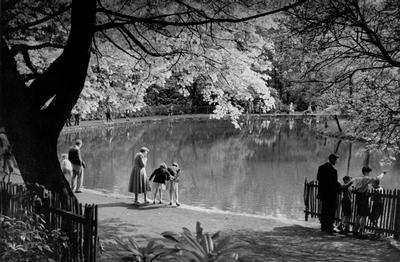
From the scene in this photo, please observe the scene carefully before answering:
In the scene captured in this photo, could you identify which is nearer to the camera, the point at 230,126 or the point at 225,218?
the point at 225,218

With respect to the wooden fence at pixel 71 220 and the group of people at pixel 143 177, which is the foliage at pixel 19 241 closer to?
the wooden fence at pixel 71 220

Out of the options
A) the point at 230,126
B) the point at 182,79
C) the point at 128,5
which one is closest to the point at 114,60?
the point at 182,79

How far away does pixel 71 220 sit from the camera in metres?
5.97

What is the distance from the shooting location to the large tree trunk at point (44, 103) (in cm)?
646

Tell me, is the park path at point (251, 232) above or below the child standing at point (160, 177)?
below

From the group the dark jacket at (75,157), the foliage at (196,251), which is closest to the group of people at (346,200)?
the foliage at (196,251)

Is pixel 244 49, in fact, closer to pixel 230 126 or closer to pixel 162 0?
pixel 162 0

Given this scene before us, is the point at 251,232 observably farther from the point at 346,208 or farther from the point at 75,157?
the point at 75,157

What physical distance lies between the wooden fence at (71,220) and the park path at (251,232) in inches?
32.2

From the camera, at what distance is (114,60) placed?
1093 cm

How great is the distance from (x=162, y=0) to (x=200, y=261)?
6.23 metres

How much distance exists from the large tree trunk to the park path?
1.70m

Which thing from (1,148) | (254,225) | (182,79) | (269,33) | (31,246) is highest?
(269,33)

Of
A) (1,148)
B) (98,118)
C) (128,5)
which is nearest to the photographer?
(1,148)
